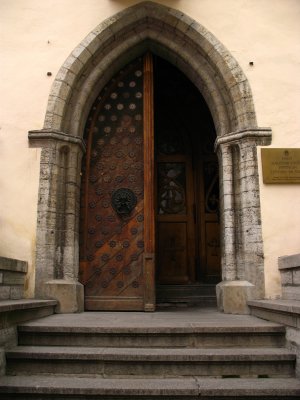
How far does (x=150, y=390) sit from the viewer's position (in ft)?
8.63

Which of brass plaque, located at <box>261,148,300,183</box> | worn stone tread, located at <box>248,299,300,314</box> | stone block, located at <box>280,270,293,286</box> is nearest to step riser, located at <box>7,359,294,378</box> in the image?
worn stone tread, located at <box>248,299,300,314</box>

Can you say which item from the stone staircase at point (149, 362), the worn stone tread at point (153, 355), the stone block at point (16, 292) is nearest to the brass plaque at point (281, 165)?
the stone staircase at point (149, 362)

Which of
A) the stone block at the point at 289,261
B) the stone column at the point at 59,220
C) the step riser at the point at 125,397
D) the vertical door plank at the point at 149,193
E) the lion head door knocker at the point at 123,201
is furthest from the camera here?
the lion head door knocker at the point at 123,201

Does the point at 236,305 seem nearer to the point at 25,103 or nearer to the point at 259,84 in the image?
the point at 259,84

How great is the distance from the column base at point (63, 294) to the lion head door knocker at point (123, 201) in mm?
1168

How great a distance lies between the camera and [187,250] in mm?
6562

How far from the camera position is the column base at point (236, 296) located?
448 centimetres

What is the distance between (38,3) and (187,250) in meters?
4.30

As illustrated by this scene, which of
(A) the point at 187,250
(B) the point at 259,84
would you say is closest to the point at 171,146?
(A) the point at 187,250

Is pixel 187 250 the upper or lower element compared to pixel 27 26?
lower

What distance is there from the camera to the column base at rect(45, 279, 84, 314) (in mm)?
4555

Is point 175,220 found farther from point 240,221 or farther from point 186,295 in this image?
point 240,221

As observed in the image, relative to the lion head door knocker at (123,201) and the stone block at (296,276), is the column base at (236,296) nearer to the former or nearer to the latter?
the stone block at (296,276)

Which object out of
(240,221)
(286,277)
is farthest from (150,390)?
(240,221)
